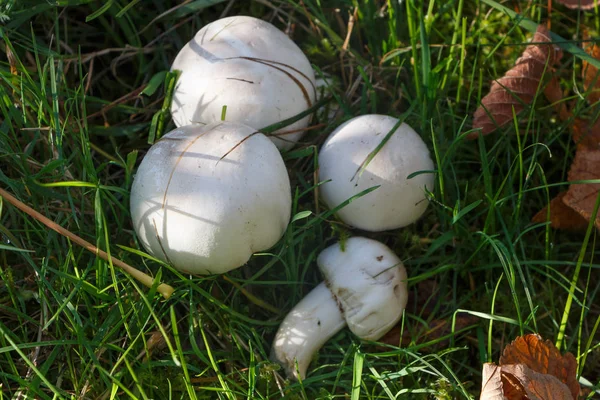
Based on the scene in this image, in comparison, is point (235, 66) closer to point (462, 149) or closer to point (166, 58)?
point (166, 58)

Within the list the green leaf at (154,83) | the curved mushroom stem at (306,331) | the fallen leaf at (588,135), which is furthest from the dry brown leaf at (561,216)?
the green leaf at (154,83)

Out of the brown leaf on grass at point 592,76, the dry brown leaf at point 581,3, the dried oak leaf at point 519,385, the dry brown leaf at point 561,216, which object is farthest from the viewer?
the dry brown leaf at point 581,3

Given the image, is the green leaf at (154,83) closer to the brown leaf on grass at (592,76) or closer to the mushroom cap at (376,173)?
the mushroom cap at (376,173)

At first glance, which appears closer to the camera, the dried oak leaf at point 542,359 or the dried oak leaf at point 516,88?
the dried oak leaf at point 542,359

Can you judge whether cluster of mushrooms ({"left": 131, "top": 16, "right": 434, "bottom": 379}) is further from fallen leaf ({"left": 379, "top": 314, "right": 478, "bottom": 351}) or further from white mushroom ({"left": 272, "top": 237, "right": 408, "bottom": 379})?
fallen leaf ({"left": 379, "top": 314, "right": 478, "bottom": 351})

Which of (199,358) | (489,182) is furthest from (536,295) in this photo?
(199,358)
